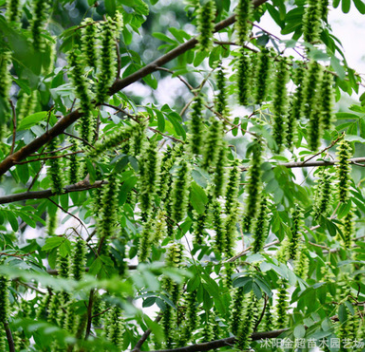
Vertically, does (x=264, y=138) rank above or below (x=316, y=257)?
above

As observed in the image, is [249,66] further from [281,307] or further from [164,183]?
[281,307]

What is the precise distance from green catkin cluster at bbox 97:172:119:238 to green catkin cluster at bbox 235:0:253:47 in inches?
37.7

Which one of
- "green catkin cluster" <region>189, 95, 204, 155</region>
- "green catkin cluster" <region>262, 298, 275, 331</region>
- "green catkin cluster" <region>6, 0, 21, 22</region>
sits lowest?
"green catkin cluster" <region>262, 298, 275, 331</region>

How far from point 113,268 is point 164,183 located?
0.56m

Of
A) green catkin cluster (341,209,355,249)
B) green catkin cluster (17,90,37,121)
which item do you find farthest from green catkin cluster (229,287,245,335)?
green catkin cluster (17,90,37,121)

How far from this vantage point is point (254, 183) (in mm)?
2365

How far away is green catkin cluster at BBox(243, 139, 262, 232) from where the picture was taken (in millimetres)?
2340

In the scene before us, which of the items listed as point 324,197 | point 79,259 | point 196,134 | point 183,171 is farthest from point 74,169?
point 324,197

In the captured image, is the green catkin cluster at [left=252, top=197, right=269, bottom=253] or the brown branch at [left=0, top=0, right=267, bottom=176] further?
the green catkin cluster at [left=252, top=197, right=269, bottom=253]

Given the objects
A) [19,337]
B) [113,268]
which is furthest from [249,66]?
[19,337]

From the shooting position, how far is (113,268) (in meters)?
2.75

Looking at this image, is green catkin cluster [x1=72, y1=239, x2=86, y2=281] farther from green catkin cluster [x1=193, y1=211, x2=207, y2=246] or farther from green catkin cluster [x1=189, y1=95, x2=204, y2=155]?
green catkin cluster [x1=189, y1=95, x2=204, y2=155]

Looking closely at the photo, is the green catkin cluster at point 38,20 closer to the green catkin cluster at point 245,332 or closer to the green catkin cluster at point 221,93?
the green catkin cluster at point 221,93

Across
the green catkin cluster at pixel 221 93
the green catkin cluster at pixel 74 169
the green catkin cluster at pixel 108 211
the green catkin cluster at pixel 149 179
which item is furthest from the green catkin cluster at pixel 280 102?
the green catkin cluster at pixel 74 169
